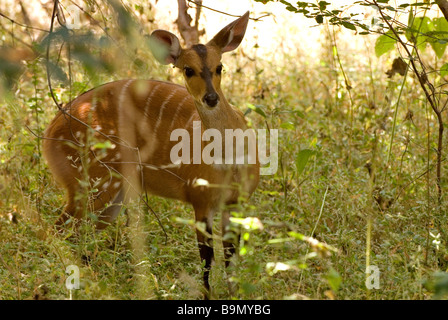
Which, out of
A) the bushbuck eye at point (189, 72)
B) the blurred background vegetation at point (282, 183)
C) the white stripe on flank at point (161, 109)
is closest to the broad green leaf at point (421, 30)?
the blurred background vegetation at point (282, 183)

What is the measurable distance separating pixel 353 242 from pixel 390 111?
2269mm

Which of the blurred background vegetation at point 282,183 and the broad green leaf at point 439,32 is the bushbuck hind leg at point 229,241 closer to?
the blurred background vegetation at point 282,183

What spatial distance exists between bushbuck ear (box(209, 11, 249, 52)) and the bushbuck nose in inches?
22.2

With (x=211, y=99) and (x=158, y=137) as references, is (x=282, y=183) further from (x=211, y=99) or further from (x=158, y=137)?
(x=211, y=99)

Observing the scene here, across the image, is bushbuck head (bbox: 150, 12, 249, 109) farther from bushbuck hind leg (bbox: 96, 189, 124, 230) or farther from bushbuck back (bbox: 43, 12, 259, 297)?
bushbuck hind leg (bbox: 96, 189, 124, 230)

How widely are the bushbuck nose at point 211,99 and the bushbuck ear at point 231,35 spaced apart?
1.85ft

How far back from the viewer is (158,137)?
487 centimetres

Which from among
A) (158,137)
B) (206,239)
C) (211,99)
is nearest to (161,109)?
(158,137)

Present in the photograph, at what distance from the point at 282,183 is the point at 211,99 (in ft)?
4.36

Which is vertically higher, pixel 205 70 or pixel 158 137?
pixel 205 70

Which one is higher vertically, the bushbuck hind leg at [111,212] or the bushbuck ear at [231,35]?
the bushbuck ear at [231,35]

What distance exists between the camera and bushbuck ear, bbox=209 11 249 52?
443 cm

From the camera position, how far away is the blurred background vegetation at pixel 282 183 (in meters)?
2.65
